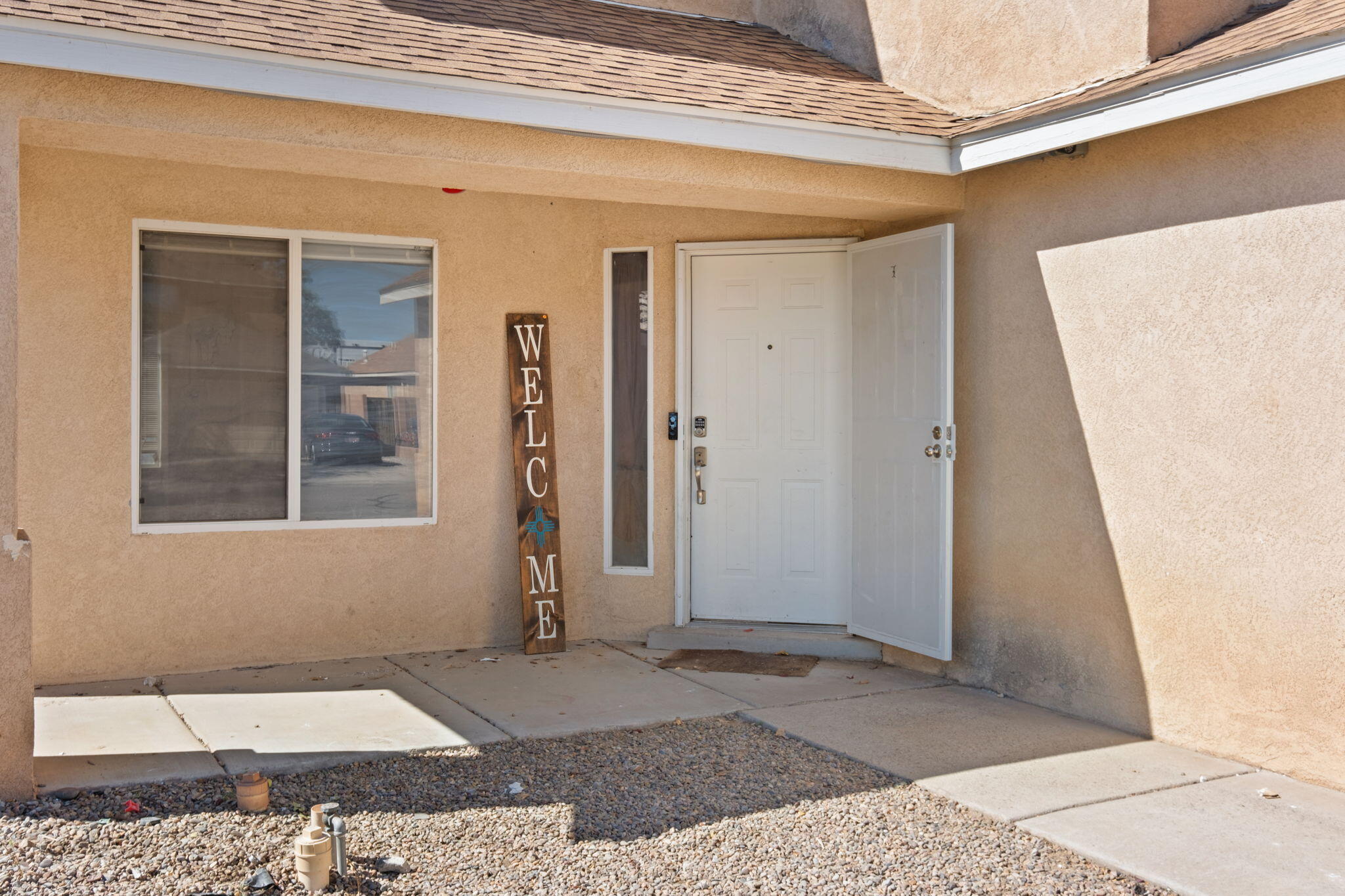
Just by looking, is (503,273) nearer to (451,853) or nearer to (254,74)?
(254,74)

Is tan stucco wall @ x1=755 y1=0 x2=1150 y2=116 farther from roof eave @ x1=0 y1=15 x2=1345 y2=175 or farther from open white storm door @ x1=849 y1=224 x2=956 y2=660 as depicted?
open white storm door @ x1=849 y1=224 x2=956 y2=660

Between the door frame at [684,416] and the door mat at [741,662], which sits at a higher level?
the door frame at [684,416]

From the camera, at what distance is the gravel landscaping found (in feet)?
11.9

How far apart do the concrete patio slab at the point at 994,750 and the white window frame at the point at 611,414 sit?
73.7 inches

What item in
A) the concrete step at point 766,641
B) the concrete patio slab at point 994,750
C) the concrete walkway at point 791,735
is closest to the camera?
the concrete walkway at point 791,735

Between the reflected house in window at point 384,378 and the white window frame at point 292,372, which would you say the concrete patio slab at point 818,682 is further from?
the reflected house in window at point 384,378

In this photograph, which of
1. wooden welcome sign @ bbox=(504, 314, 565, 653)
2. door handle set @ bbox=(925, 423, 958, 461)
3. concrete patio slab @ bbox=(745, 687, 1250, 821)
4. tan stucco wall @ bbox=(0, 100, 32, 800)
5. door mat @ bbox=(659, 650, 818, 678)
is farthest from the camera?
wooden welcome sign @ bbox=(504, 314, 565, 653)

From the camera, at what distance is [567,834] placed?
4062mm

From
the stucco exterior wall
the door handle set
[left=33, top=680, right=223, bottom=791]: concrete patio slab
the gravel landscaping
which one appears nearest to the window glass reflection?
[left=33, top=680, right=223, bottom=791]: concrete patio slab

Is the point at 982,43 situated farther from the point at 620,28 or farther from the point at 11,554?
the point at 11,554

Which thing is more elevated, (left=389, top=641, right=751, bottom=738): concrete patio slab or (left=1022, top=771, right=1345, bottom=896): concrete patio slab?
(left=389, top=641, right=751, bottom=738): concrete patio slab

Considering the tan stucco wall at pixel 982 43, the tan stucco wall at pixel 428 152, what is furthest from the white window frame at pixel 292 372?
the tan stucco wall at pixel 982 43

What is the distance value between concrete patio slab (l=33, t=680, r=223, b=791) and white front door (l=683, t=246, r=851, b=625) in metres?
3.26

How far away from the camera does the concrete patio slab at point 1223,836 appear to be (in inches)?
143
